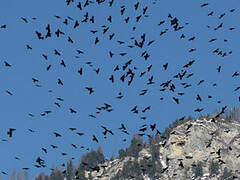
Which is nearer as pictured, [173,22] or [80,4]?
[173,22]

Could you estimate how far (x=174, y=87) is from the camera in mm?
52375

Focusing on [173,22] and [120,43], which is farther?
[120,43]

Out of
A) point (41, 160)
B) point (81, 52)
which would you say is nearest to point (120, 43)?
point (81, 52)

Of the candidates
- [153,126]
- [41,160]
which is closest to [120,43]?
[153,126]

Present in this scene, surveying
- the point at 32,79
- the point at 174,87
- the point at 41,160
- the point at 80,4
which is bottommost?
the point at 41,160

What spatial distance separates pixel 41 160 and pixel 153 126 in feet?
30.0

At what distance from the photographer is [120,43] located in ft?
174

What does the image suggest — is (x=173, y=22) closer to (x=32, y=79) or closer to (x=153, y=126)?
(x=153, y=126)

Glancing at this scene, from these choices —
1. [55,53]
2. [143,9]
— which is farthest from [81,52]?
[143,9]

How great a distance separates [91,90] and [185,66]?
8.00m

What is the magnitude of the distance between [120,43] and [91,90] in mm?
4584

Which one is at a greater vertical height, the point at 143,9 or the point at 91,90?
the point at 143,9

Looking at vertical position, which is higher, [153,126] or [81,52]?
[81,52]

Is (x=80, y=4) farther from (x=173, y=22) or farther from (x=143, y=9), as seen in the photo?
(x=173, y=22)
